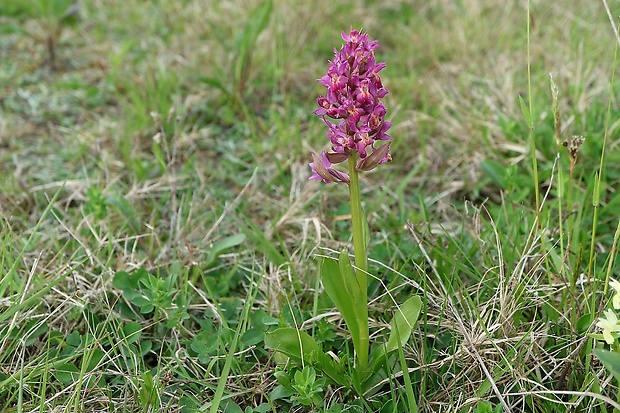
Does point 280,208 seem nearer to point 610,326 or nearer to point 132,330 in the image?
point 132,330

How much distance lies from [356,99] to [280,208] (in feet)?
3.71

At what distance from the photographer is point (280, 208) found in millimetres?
2537

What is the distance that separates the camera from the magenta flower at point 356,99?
1447 mm

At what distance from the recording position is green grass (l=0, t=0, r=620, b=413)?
1688 mm

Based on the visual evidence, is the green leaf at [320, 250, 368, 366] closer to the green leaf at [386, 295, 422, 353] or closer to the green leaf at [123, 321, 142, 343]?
the green leaf at [386, 295, 422, 353]

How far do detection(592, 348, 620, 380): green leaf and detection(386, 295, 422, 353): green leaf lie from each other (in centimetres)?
42

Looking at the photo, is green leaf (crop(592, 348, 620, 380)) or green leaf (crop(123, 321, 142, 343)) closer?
green leaf (crop(592, 348, 620, 380))

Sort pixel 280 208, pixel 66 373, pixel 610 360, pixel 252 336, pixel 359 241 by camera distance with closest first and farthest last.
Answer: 1. pixel 610 360
2. pixel 359 241
3. pixel 66 373
4. pixel 252 336
5. pixel 280 208

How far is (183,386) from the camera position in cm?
173

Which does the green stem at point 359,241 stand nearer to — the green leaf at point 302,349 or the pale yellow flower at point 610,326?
the green leaf at point 302,349

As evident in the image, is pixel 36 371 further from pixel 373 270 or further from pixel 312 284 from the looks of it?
pixel 373 270

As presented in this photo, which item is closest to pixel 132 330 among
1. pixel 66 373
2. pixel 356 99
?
pixel 66 373

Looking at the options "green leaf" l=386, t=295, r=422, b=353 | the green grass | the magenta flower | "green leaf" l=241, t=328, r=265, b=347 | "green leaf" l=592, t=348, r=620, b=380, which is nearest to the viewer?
"green leaf" l=592, t=348, r=620, b=380

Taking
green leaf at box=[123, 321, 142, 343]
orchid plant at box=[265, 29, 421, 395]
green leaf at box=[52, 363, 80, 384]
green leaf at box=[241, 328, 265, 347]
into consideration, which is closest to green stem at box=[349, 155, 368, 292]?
orchid plant at box=[265, 29, 421, 395]
